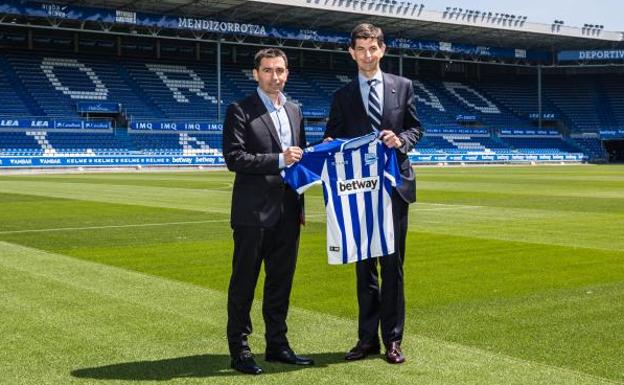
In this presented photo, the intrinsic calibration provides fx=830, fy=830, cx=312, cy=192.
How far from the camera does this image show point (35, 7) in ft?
157

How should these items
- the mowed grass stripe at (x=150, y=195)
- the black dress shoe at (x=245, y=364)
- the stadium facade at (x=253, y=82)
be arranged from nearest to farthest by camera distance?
the black dress shoe at (x=245, y=364)
the mowed grass stripe at (x=150, y=195)
the stadium facade at (x=253, y=82)

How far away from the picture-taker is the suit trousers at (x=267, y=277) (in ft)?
18.4

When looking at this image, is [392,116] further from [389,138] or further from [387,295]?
[387,295]

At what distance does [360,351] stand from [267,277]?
2.72ft

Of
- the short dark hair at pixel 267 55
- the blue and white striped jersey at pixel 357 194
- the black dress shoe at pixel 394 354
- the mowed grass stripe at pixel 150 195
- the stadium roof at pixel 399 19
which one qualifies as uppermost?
the stadium roof at pixel 399 19

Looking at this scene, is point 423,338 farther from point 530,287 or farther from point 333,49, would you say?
point 333,49

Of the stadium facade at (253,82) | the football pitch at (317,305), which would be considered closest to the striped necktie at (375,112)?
the football pitch at (317,305)

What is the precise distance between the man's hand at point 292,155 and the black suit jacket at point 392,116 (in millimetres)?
551

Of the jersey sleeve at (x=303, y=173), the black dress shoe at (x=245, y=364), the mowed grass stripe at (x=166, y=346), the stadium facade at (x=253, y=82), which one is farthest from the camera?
the stadium facade at (x=253, y=82)

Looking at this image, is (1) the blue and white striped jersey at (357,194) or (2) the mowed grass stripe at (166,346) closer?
(2) the mowed grass stripe at (166,346)

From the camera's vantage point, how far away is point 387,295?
5848 millimetres

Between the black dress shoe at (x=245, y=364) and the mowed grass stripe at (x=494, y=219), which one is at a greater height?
the black dress shoe at (x=245, y=364)

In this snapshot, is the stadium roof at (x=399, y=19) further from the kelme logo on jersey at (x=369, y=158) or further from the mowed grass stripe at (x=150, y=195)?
the kelme logo on jersey at (x=369, y=158)

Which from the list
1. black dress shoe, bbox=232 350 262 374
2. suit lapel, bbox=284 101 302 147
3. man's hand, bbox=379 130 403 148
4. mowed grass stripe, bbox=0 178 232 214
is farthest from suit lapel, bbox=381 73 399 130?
mowed grass stripe, bbox=0 178 232 214
